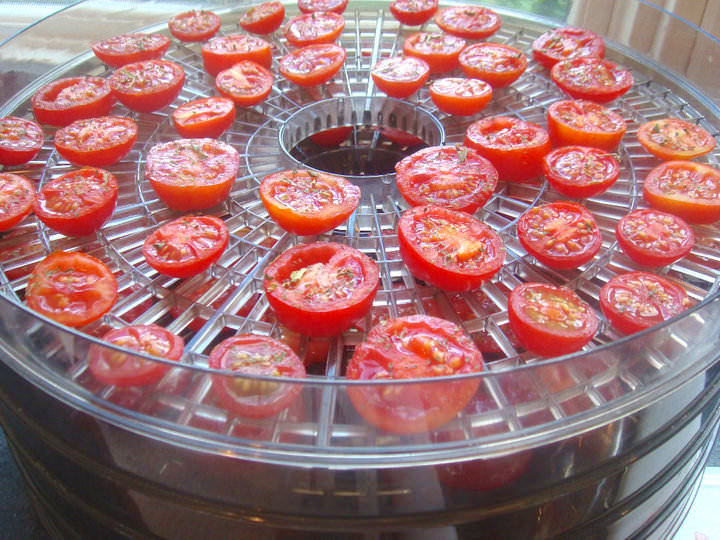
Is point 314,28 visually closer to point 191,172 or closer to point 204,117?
point 204,117

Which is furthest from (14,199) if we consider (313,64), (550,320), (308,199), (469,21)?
(469,21)

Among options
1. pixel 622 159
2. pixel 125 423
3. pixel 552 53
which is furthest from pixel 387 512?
pixel 552 53

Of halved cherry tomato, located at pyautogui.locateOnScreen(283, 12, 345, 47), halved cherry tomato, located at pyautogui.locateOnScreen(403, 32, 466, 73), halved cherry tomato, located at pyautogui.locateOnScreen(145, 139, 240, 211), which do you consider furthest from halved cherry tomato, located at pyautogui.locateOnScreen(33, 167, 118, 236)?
halved cherry tomato, located at pyautogui.locateOnScreen(403, 32, 466, 73)

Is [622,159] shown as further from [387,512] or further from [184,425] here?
[184,425]

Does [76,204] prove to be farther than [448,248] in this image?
Yes

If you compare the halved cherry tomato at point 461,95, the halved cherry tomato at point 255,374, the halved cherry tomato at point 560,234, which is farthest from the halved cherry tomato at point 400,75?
the halved cherry tomato at point 255,374

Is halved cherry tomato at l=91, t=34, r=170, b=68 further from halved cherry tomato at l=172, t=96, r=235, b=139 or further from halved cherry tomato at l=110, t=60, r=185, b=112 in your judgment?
halved cherry tomato at l=172, t=96, r=235, b=139
